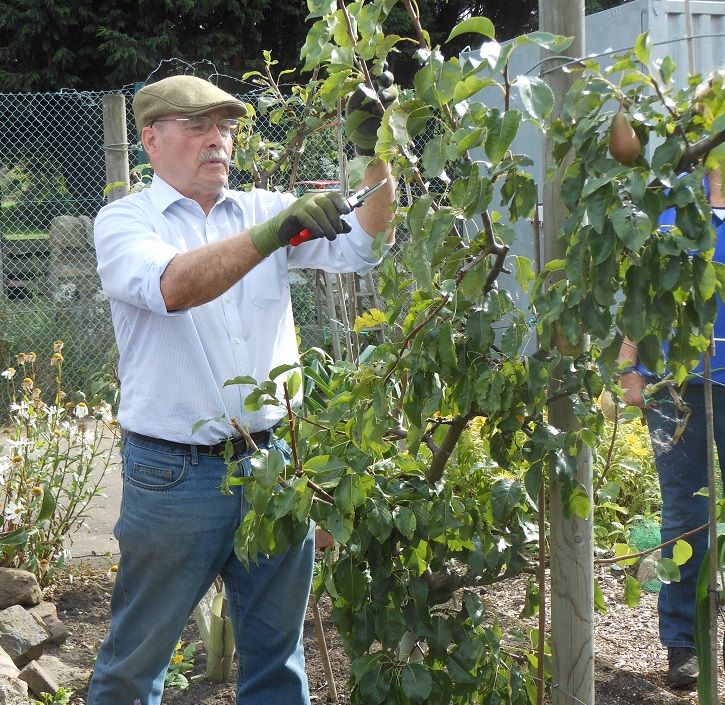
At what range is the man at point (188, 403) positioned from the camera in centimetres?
233

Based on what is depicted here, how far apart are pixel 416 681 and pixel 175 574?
66cm

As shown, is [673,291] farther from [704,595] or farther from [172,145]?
[172,145]

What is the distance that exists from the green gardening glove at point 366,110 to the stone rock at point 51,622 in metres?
2.19

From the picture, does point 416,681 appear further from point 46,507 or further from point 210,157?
point 46,507

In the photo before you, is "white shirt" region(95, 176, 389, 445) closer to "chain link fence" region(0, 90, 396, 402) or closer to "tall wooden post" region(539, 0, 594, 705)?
"tall wooden post" region(539, 0, 594, 705)

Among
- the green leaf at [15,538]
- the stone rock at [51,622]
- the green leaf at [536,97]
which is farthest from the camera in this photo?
the green leaf at [15,538]

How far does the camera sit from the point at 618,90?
142 centimetres

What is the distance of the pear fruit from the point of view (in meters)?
1.40

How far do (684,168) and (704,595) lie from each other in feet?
3.77

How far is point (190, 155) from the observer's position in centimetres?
243

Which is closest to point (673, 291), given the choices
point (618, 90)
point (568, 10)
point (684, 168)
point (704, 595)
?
point (684, 168)

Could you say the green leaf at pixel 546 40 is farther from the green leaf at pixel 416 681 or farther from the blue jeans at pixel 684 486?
the blue jeans at pixel 684 486

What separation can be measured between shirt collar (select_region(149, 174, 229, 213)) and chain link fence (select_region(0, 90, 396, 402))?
13.3 feet

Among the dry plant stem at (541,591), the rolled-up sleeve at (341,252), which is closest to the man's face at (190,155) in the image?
the rolled-up sleeve at (341,252)
